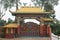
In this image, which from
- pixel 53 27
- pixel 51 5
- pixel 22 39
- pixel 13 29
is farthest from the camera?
pixel 51 5

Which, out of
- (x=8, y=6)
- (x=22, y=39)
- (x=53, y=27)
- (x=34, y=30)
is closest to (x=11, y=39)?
(x=22, y=39)

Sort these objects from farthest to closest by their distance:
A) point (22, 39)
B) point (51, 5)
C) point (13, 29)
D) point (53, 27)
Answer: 1. point (51, 5)
2. point (53, 27)
3. point (13, 29)
4. point (22, 39)

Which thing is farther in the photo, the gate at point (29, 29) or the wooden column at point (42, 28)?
the wooden column at point (42, 28)

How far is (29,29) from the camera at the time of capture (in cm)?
2450

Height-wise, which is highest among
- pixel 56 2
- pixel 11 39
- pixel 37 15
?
pixel 56 2

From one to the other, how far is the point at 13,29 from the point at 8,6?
46.8ft

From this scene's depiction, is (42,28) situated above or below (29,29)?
above

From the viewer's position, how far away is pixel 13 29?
23844mm

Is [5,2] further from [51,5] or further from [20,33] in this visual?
[20,33]

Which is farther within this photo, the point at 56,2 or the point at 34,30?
the point at 56,2

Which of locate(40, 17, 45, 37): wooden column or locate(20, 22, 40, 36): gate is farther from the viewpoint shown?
locate(40, 17, 45, 37): wooden column

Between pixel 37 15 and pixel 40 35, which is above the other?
pixel 37 15

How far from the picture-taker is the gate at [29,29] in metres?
24.4

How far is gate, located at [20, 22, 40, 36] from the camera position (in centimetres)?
2439
